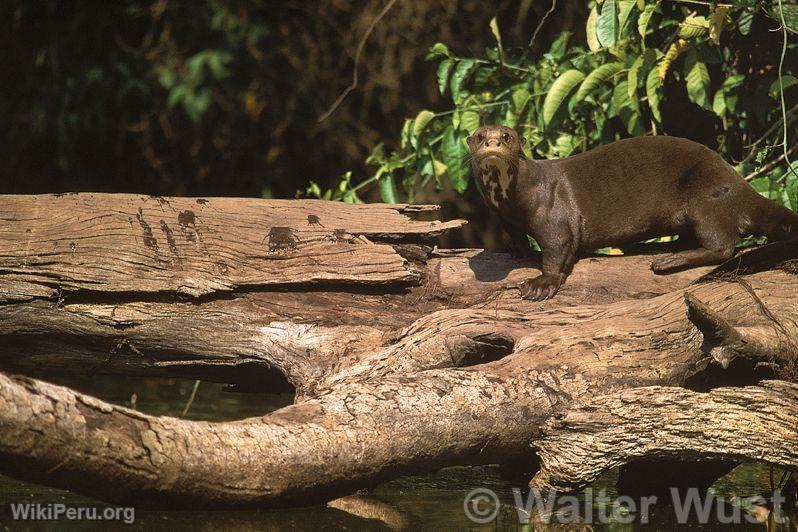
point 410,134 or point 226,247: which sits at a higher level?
point 410,134

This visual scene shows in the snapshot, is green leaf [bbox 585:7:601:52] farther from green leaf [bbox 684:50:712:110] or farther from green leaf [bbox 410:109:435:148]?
green leaf [bbox 410:109:435:148]

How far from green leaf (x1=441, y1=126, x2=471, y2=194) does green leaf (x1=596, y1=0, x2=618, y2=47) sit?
27.4 inches

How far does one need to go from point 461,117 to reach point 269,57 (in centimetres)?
237

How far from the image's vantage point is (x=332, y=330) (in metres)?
2.82

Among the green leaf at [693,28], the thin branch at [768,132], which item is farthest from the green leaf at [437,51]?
the thin branch at [768,132]

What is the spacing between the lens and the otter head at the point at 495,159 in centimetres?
287

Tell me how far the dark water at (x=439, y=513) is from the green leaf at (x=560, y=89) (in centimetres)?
119

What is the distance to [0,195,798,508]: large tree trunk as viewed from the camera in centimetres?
217

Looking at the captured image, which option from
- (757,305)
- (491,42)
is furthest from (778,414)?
(491,42)

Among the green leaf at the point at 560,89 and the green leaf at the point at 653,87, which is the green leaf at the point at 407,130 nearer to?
the green leaf at the point at 560,89

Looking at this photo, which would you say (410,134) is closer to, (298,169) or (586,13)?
(586,13)

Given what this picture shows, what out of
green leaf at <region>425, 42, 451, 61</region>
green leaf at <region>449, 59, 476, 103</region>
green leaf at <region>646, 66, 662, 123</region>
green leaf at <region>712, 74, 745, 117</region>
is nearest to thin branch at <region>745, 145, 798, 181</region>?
green leaf at <region>712, 74, 745, 117</region>

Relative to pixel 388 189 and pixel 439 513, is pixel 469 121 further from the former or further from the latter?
pixel 439 513

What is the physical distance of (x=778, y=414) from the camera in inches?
89.0
